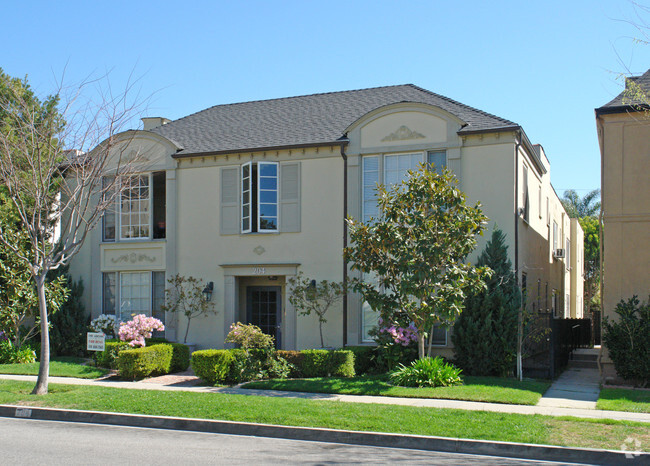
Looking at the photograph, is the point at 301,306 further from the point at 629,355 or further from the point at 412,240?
the point at 629,355

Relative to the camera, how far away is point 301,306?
17.9 metres

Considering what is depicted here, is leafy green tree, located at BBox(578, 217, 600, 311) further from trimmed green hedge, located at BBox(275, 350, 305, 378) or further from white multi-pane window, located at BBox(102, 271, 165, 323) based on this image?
trimmed green hedge, located at BBox(275, 350, 305, 378)

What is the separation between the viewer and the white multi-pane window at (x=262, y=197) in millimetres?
19031

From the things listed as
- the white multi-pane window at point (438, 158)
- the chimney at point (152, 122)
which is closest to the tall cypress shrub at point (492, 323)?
the white multi-pane window at point (438, 158)

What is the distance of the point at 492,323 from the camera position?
51.6 feet

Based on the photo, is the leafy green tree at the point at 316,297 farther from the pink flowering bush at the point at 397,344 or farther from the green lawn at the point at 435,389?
the green lawn at the point at 435,389

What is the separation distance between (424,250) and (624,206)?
509 cm

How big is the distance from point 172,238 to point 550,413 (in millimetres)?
12253

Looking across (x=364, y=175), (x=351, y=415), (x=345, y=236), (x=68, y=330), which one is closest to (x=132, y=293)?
(x=68, y=330)

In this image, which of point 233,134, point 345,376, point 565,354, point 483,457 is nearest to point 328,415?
point 483,457

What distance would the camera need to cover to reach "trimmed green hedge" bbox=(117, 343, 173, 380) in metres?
15.7

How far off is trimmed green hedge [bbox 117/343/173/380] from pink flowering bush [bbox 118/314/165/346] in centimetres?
129

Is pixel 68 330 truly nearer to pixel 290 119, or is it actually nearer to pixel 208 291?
pixel 208 291

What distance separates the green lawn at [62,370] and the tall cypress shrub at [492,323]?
28.4 ft
